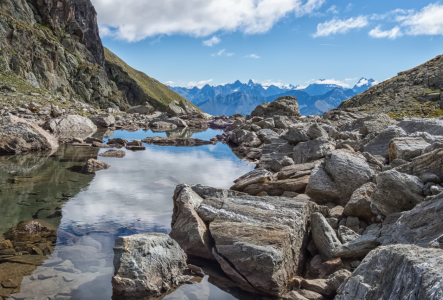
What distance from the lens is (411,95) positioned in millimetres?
83625

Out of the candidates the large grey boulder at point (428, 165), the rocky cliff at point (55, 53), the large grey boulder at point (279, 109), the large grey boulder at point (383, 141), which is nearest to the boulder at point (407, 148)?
the large grey boulder at point (428, 165)

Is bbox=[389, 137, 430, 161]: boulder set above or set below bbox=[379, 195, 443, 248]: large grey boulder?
above

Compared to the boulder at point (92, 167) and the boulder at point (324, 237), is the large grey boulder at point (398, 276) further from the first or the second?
the boulder at point (92, 167)

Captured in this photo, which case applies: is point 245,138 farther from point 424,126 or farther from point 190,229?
point 190,229

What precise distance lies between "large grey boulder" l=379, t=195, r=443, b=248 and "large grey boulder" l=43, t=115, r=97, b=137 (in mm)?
42886

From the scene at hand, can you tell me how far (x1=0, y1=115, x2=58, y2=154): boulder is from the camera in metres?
29.0

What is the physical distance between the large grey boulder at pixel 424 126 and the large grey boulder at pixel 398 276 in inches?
788

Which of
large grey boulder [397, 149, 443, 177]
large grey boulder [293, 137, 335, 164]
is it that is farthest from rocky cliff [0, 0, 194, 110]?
large grey boulder [397, 149, 443, 177]

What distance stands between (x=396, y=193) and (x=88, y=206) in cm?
1474

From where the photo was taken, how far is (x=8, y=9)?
4483 inches

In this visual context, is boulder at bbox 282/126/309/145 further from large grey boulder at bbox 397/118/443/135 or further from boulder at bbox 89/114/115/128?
boulder at bbox 89/114/115/128

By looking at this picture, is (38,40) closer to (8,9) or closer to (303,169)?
(8,9)

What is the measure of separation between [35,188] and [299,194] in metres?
16.3

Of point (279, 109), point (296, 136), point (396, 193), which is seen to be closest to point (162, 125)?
point (279, 109)
